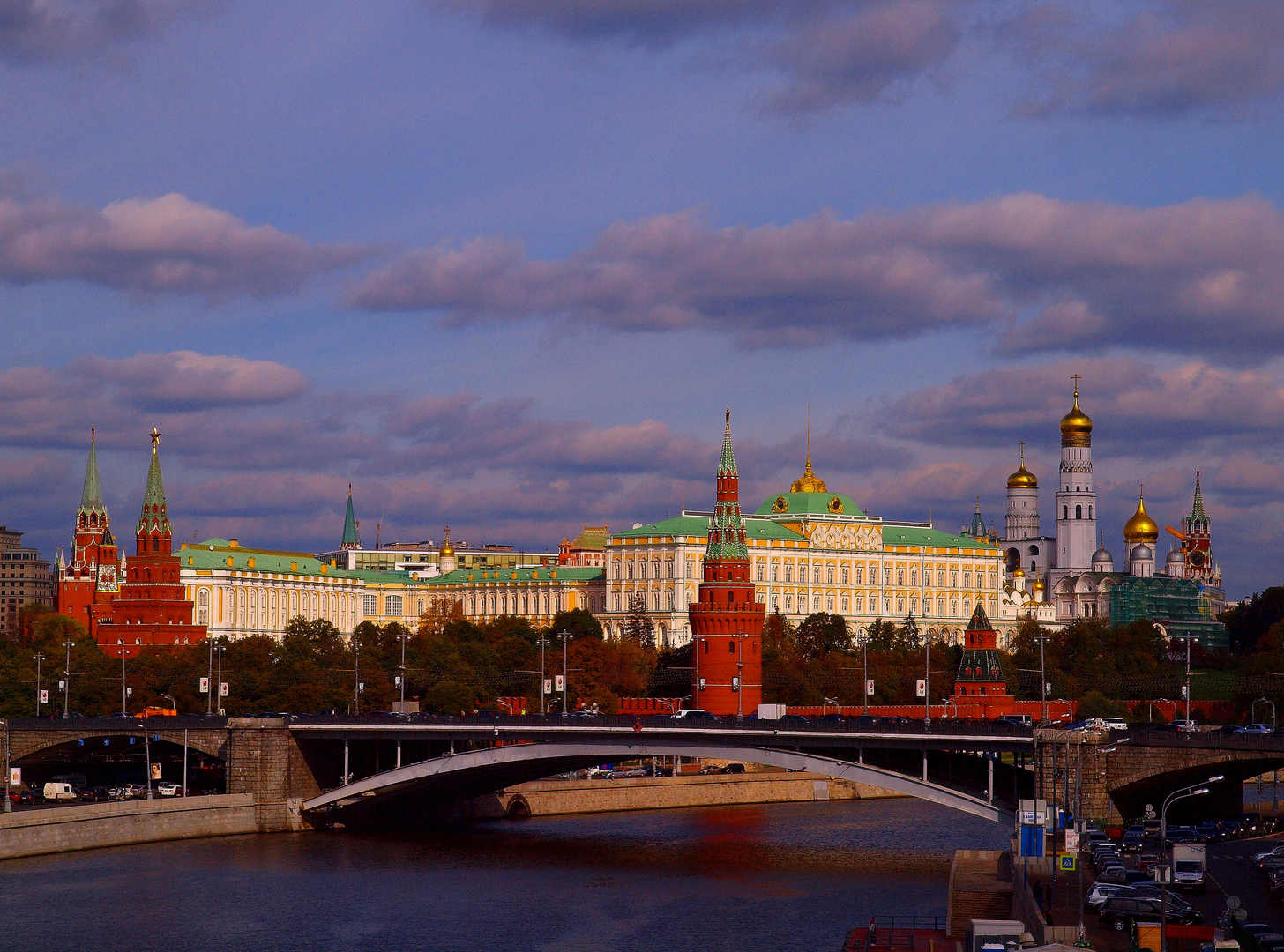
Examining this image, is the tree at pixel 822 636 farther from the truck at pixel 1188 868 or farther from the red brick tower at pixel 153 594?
the truck at pixel 1188 868

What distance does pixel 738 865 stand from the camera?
8356 cm

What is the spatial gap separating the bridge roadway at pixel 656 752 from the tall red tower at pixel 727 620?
126ft

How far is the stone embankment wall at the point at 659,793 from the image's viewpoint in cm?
10525

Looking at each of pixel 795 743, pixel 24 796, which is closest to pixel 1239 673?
pixel 795 743

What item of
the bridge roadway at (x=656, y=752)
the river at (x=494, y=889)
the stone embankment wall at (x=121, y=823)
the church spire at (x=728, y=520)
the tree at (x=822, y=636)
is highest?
the church spire at (x=728, y=520)

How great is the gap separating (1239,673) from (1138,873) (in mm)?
97769

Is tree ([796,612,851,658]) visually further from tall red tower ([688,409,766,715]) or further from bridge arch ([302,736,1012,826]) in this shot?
bridge arch ([302,736,1012,826])

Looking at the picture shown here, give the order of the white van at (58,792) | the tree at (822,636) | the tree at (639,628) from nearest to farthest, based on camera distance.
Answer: the white van at (58,792) → the tree at (822,636) → the tree at (639,628)

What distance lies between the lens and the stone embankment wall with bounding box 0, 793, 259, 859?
82688mm

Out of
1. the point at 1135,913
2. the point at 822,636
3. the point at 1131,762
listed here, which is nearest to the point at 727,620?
the point at 822,636

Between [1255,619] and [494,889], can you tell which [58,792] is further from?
[1255,619]

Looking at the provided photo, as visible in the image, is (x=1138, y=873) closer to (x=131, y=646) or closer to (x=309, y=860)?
(x=309, y=860)

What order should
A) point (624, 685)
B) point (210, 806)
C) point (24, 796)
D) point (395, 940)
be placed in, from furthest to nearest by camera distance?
point (624, 685) → point (24, 796) → point (210, 806) → point (395, 940)

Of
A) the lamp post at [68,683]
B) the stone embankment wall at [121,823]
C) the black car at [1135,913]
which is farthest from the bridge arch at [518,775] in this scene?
the lamp post at [68,683]
